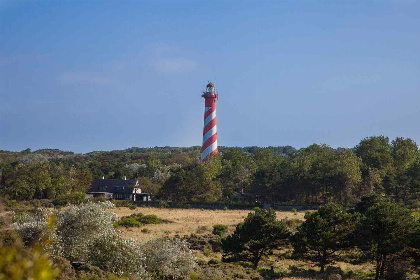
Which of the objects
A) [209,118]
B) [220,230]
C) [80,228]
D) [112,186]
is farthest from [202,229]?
[209,118]

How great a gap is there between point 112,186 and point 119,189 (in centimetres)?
193

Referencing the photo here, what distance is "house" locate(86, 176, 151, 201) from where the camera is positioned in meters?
86.1

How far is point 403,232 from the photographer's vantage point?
1197 inches

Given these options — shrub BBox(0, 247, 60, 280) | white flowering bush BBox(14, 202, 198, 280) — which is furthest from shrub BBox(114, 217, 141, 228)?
shrub BBox(0, 247, 60, 280)

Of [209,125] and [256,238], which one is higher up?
[209,125]

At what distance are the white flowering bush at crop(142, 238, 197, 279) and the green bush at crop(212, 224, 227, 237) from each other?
20.2 meters

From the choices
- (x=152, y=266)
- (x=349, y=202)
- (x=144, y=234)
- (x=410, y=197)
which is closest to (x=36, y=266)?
(x=152, y=266)

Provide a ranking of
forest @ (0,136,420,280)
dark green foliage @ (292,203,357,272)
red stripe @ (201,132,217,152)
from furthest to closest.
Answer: red stripe @ (201,132,217,152) → dark green foliage @ (292,203,357,272) → forest @ (0,136,420,280)

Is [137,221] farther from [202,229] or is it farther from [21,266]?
[21,266]

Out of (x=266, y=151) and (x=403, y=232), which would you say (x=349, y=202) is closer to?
(x=403, y=232)

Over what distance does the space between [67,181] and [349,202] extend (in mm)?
45413

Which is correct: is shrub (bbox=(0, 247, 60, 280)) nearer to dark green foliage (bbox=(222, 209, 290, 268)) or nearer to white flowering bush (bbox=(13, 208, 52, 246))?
white flowering bush (bbox=(13, 208, 52, 246))

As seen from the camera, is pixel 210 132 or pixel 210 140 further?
pixel 210 140

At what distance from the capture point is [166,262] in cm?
2523
